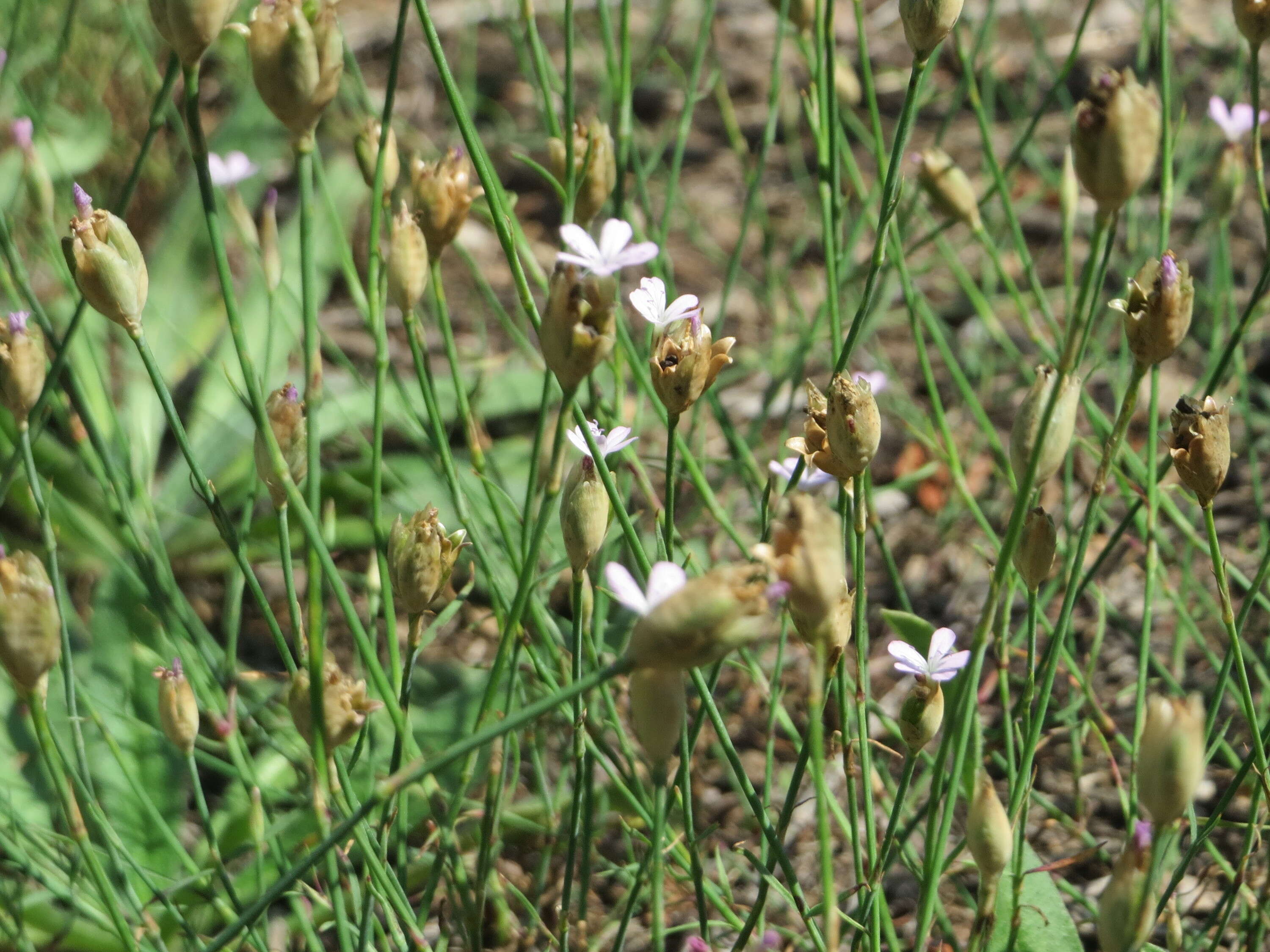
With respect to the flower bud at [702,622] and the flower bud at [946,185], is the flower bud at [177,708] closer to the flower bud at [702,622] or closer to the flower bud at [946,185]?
the flower bud at [702,622]

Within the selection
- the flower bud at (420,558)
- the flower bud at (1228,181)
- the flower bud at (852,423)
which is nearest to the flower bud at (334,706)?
the flower bud at (420,558)

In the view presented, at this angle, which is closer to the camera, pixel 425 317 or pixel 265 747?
pixel 265 747

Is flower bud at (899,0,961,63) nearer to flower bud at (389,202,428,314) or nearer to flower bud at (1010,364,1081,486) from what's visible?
flower bud at (1010,364,1081,486)

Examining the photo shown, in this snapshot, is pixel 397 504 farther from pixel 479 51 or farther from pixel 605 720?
pixel 479 51

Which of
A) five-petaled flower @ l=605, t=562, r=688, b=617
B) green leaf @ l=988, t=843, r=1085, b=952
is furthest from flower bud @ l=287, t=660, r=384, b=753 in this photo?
green leaf @ l=988, t=843, r=1085, b=952

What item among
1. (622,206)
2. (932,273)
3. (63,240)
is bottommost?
(932,273)

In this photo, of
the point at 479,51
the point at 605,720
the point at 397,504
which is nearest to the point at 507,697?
the point at 605,720

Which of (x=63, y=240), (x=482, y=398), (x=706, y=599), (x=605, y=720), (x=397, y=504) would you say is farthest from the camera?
(x=482, y=398)

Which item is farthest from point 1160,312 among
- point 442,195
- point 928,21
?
point 442,195
